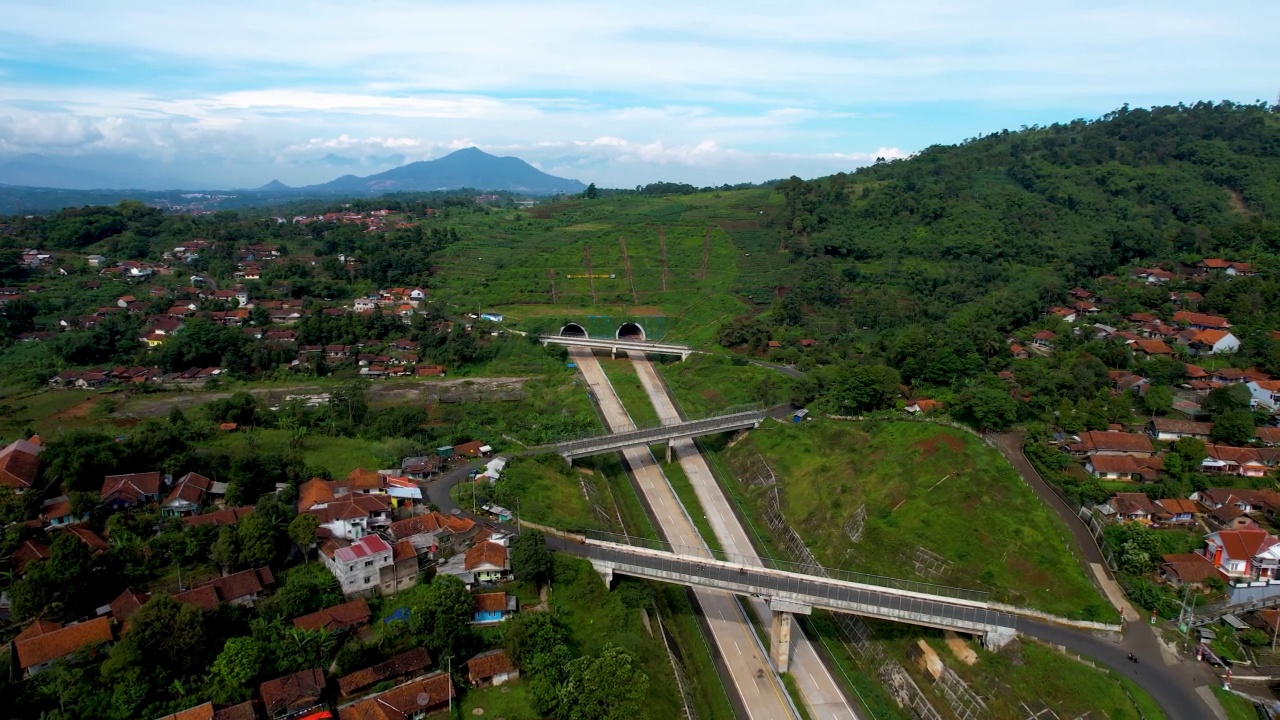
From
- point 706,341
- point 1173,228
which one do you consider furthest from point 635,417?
point 1173,228

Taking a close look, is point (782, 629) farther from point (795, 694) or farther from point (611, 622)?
point (611, 622)

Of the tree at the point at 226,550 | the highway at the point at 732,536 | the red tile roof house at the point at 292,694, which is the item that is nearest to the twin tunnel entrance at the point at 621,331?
the highway at the point at 732,536

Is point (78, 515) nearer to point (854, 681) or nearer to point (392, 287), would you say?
point (854, 681)

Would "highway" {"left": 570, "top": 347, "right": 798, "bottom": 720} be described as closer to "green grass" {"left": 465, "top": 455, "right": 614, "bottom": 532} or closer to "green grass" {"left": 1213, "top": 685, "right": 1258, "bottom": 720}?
"green grass" {"left": 465, "top": 455, "right": 614, "bottom": 532}

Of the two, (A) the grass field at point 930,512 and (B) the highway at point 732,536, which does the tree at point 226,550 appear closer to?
(B) the highway at point 732,536

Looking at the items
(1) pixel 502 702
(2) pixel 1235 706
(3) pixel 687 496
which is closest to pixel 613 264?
(3) pixel 687 496
